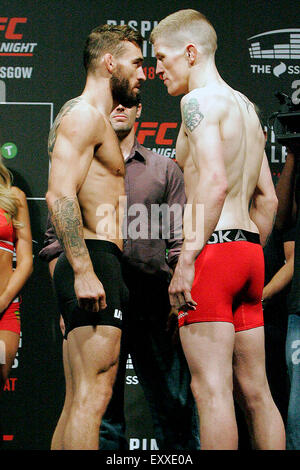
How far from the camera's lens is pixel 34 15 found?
137 inches

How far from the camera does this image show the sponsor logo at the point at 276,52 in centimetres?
343

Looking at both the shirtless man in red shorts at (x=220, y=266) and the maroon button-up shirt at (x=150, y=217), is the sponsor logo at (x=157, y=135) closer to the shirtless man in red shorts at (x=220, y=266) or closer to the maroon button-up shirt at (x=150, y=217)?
the maroon button-up shirt at (x=150, y=217)

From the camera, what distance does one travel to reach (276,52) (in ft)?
11.3

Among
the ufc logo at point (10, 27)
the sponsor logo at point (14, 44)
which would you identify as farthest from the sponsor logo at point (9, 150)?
the ufc logo at point (10, 27)

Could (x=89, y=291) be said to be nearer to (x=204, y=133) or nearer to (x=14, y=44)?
(x=204, y=133)

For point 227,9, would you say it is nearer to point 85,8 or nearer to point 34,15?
point 85,8

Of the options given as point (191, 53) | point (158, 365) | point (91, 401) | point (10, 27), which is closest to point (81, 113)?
point (191, 53)

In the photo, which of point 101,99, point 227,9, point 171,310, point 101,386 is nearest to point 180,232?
point 171,310

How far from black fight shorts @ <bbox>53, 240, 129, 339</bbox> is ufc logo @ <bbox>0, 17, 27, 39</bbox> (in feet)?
6.08

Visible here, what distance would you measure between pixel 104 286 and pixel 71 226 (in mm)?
251

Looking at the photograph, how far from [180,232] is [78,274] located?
1069 millimetres

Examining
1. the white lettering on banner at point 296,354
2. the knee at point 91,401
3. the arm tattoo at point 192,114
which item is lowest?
the knee at point 91,401

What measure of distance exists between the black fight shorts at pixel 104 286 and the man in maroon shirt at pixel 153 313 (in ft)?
2.33

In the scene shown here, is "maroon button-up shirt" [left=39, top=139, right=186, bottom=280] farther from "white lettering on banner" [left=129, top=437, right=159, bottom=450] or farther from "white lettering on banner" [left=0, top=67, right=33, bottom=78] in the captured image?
"white lettering on banner" [left=129, top=437, right=159, bottom=450]
